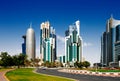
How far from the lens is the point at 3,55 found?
19162cm

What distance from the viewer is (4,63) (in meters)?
188

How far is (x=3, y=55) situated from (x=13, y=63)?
11392mm

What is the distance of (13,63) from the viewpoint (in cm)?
19962

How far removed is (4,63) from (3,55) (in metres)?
6.40

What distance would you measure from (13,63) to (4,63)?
12.3 meters
